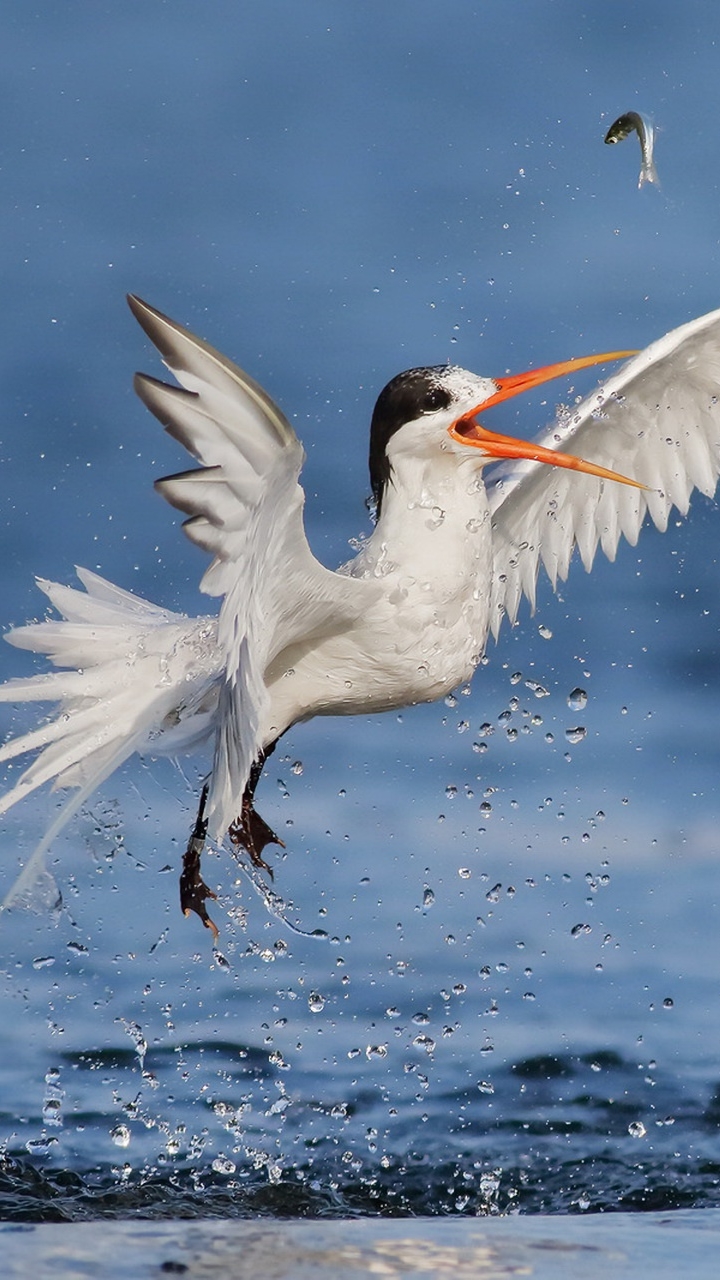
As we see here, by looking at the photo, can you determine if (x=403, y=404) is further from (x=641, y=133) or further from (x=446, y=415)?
(x=641, y=133)

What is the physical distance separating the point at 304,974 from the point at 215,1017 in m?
0.58

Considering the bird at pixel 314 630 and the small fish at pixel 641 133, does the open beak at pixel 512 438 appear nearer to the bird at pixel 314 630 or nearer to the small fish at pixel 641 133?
the bird at pixel 314 630

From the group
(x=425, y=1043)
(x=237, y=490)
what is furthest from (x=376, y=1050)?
(x=237, y=490)

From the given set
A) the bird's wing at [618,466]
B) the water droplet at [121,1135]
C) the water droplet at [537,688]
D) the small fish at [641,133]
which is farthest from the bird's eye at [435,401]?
the water droplet at [121,1135]

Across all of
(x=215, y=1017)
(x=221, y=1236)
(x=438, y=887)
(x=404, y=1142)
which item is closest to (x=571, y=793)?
(x=438, y=887)

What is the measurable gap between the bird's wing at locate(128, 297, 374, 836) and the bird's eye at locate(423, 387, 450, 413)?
767 millimetres

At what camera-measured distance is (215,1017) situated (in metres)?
7.18

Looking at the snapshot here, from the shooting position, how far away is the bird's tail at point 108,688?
18.2 ft

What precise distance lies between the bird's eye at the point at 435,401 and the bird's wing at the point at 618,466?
0.71m

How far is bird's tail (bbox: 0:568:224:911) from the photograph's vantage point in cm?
554

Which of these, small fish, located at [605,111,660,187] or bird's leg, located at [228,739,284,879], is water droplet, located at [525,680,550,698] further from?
small fish, located at [605,111,660,187]

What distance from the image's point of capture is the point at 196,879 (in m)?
5.94

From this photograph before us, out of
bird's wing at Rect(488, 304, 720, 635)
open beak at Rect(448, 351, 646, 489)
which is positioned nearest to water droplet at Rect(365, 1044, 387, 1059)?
bird's wing at Rect(488, 304, 720, 635)

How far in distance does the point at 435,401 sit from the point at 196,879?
5.11ft
